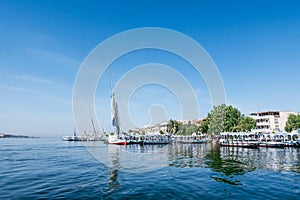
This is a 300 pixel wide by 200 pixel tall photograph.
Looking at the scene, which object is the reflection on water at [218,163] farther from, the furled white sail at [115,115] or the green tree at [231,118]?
the green tree at [231,118]

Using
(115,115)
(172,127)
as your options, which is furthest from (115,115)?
(172,127)

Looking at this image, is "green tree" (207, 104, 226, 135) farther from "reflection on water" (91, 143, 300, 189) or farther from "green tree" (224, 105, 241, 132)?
"reflection on water" (91, 143, 300, 189)

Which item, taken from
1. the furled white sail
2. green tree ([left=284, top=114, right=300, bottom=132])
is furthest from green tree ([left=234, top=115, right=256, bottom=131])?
the furled white sail

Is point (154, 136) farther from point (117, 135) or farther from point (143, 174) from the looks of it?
point (143, 174)

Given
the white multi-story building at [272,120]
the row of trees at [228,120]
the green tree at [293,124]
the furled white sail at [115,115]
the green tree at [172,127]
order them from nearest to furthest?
the green tree at [293,124] < the row of trees at [228,120] < the furled white sail at [115,115] < the white multi-story building at [272,120] < the green tree at [172,127]

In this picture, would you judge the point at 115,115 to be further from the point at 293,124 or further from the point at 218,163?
the point at 218,163

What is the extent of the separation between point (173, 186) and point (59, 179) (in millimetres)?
11247

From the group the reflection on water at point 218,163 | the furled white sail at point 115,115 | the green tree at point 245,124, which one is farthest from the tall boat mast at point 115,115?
the reflection on water at point 218,163

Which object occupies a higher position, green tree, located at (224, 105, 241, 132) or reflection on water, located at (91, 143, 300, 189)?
green tree, located at (224, 105, 241, 132)

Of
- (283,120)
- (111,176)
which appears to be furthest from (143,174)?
(283,120)

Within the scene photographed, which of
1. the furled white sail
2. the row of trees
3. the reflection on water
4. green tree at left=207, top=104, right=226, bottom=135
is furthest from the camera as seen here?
green tree at left=207, top=104, right=226, bottom=135

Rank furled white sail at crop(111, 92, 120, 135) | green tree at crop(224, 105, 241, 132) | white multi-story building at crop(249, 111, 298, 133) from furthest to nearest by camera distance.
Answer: white multi-story building at crop(249, 111, 298, 133) < green tree at crop(224, 105, 241, 132) < furled white sail at crop(111, 92, 120, 135)

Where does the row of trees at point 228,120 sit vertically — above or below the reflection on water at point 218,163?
above

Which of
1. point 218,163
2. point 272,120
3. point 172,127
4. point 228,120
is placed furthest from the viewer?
point 172,127
